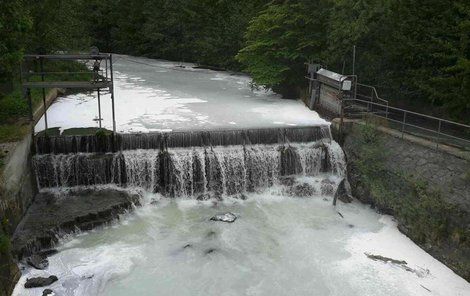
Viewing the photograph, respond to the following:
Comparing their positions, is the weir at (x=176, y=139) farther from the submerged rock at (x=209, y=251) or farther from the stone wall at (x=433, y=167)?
the submerged rock at (x=209, y=251)

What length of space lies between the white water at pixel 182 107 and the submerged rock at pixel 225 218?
4533mm

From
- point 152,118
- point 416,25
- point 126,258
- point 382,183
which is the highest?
point 416,25

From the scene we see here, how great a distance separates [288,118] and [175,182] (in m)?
6.65

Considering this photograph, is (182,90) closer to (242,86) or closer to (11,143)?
(242,86)

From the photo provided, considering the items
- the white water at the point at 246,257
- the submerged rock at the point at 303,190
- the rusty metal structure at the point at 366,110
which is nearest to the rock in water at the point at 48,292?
the white water at the point at 246,257

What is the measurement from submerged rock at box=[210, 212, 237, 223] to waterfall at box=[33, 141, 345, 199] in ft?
5.72

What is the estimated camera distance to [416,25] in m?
17.3

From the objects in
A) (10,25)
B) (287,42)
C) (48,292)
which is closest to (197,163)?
(48,292)

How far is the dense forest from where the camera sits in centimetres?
1563

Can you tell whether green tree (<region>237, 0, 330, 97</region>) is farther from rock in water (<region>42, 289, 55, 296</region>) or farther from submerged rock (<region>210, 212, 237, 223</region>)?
rock in water (<region>42, 289, 55, 296</region>)

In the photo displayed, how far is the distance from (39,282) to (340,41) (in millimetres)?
15624

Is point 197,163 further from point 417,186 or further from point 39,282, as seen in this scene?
point 417,186

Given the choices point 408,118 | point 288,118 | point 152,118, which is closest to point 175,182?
point 152,118

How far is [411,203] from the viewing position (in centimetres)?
1398
